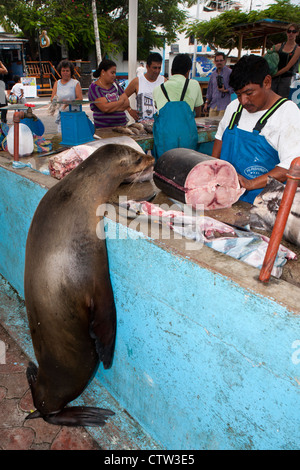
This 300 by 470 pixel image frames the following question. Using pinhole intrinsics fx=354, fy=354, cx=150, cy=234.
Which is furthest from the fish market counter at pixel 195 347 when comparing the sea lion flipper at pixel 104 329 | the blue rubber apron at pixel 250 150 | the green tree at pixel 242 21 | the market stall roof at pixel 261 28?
the green tree at pixel 242 21

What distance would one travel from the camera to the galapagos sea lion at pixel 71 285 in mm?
2172

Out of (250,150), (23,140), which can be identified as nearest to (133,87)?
(23,140)

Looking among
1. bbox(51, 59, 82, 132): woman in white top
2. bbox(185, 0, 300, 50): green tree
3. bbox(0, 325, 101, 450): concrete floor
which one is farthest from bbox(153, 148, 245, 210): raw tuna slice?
bbox(185, 0, 300, 50): green tree

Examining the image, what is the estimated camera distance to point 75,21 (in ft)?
87.5

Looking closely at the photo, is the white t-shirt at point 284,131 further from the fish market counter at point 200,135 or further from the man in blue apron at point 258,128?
the fish market counter at point 200,135

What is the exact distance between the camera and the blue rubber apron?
2.78m

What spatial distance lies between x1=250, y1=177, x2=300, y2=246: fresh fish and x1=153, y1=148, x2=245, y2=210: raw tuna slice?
39 cm

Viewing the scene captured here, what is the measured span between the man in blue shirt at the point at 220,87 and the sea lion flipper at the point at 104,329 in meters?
6.67

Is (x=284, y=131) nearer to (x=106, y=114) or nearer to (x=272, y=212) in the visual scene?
(x=272, y=212)

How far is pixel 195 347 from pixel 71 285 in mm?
838
